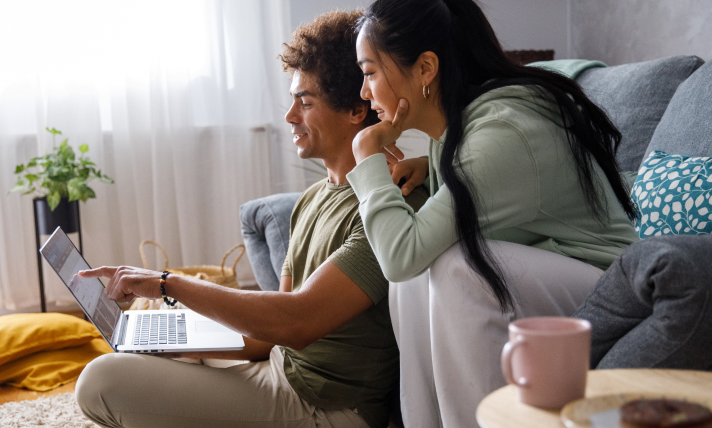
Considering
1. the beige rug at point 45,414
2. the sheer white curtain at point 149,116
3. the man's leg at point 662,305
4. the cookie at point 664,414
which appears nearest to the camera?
the cookie at point 664,414

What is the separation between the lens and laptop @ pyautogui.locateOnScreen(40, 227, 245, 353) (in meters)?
1.25

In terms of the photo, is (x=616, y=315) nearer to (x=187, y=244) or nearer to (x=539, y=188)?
(x=539, y=188)

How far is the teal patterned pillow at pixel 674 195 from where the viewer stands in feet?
4.42

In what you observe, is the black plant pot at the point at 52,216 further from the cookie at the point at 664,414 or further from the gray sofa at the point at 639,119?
the cookie at the point at 664,414

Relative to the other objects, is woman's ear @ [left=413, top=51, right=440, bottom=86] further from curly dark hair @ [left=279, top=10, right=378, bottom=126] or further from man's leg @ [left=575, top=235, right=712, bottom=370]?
man's leg @ [left=575, top=235, right=712, bottom=370]

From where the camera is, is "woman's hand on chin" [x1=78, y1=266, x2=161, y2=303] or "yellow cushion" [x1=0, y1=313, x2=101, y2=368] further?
"yellow cushion" [x1=0, y1=313, x2=101, y2=368]

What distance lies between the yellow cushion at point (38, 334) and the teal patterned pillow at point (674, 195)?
1969 millimetres

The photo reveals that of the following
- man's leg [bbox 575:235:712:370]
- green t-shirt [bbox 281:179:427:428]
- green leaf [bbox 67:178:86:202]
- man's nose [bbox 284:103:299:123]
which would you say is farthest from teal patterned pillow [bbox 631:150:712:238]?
green leaf [bbox 67:178:86:202]

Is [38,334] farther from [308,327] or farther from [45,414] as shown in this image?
[308,327]

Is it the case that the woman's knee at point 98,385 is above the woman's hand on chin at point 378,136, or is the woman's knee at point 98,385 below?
below

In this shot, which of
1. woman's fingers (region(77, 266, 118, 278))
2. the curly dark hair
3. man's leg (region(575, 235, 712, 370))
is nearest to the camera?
man's leg (region(575, 235, 712, 370))

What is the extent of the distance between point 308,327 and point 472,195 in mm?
402

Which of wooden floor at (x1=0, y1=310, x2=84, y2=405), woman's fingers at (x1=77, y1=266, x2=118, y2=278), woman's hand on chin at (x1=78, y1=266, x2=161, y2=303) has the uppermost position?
woman's fingers at (x1=77, y1=266, x2=118, y2=278)

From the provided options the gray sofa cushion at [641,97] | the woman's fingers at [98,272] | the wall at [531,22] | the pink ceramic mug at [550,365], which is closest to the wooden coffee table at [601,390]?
the pink ceramic mug at [550,365]
